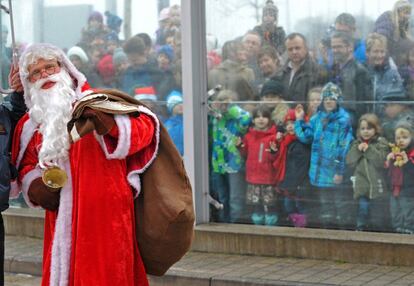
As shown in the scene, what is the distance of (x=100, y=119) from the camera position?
15.2 feet

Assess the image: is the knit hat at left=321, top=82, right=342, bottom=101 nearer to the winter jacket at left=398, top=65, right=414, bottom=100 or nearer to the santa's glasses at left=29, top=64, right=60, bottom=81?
the winter jacket at left=398, top=65, right=414, bottom=100

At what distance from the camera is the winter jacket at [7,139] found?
496 centimetres

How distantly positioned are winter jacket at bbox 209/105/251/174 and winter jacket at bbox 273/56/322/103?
18.2 inches

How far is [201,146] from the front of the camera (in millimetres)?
9164

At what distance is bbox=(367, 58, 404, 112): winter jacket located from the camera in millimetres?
8250

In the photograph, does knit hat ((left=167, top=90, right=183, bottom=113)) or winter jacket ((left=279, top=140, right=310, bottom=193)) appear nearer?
winter jacket ((left=279, top=140, right=310, bottom=193))

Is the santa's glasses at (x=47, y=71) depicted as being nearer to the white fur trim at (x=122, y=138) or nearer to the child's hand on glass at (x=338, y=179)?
the white fur trim at (x=122, y=138)

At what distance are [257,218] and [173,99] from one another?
1343 millimetres

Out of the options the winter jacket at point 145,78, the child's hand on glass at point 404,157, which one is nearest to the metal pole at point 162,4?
the winter jacket at point 145,78

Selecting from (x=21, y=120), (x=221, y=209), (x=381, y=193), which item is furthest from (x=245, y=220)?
(x=21, y=120)

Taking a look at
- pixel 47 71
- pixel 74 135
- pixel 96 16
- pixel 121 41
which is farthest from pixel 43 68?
pixel 96 16

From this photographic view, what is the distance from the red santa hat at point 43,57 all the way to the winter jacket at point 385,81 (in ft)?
12.3

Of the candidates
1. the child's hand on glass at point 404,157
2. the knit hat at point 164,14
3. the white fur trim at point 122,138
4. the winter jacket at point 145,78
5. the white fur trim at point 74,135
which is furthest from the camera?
the winter jacket at point 145,78

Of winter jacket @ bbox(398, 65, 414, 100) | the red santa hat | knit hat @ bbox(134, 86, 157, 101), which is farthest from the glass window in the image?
the red santa hat
